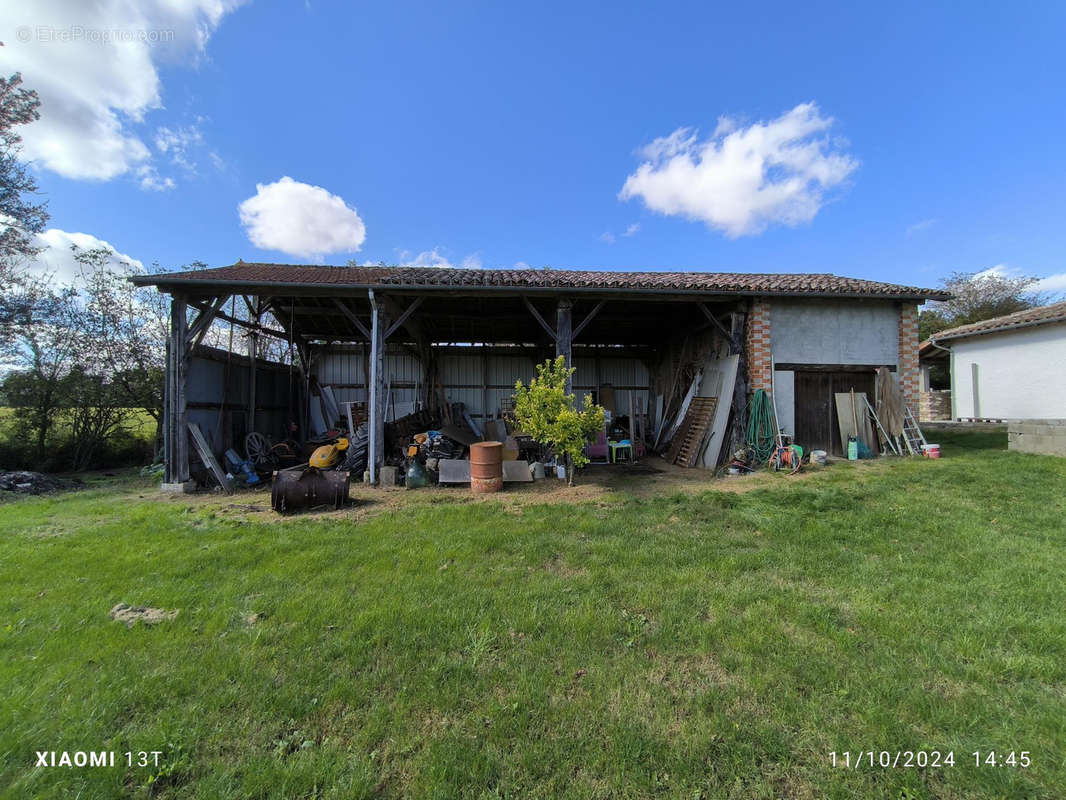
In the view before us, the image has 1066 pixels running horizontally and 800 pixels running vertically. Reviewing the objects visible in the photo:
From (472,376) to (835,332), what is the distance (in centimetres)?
902

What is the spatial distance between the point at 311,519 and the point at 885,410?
10300 millimetres

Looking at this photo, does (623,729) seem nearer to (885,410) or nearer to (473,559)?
(473,559)

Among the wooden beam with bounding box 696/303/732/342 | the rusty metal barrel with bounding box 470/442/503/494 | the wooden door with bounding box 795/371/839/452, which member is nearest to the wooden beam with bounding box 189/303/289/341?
the rusty metal barrel with bounding box 470/442/503/494

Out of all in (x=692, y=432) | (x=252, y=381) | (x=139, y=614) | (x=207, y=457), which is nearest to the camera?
(x=139, y=614)

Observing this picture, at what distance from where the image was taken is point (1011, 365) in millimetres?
11711

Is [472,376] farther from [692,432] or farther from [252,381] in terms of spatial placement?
[692,432]

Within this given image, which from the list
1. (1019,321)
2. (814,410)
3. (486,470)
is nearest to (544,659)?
(486,470)

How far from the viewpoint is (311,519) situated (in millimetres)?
5141

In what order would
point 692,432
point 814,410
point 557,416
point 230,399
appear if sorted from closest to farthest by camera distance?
point 557,416 → point 814,410 → point 230,399 → point 692,432

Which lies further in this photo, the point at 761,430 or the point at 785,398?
the point at 785,398

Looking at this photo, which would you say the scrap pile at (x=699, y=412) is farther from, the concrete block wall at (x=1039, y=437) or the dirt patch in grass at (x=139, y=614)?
the dirt patch in grass at (x=139, y=614)

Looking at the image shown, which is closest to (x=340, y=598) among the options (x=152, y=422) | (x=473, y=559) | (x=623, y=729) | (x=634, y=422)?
(x=473, y=559)

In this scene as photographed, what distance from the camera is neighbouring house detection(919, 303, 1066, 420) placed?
10.6 metres

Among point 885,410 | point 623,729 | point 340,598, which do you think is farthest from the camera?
point 885,410
